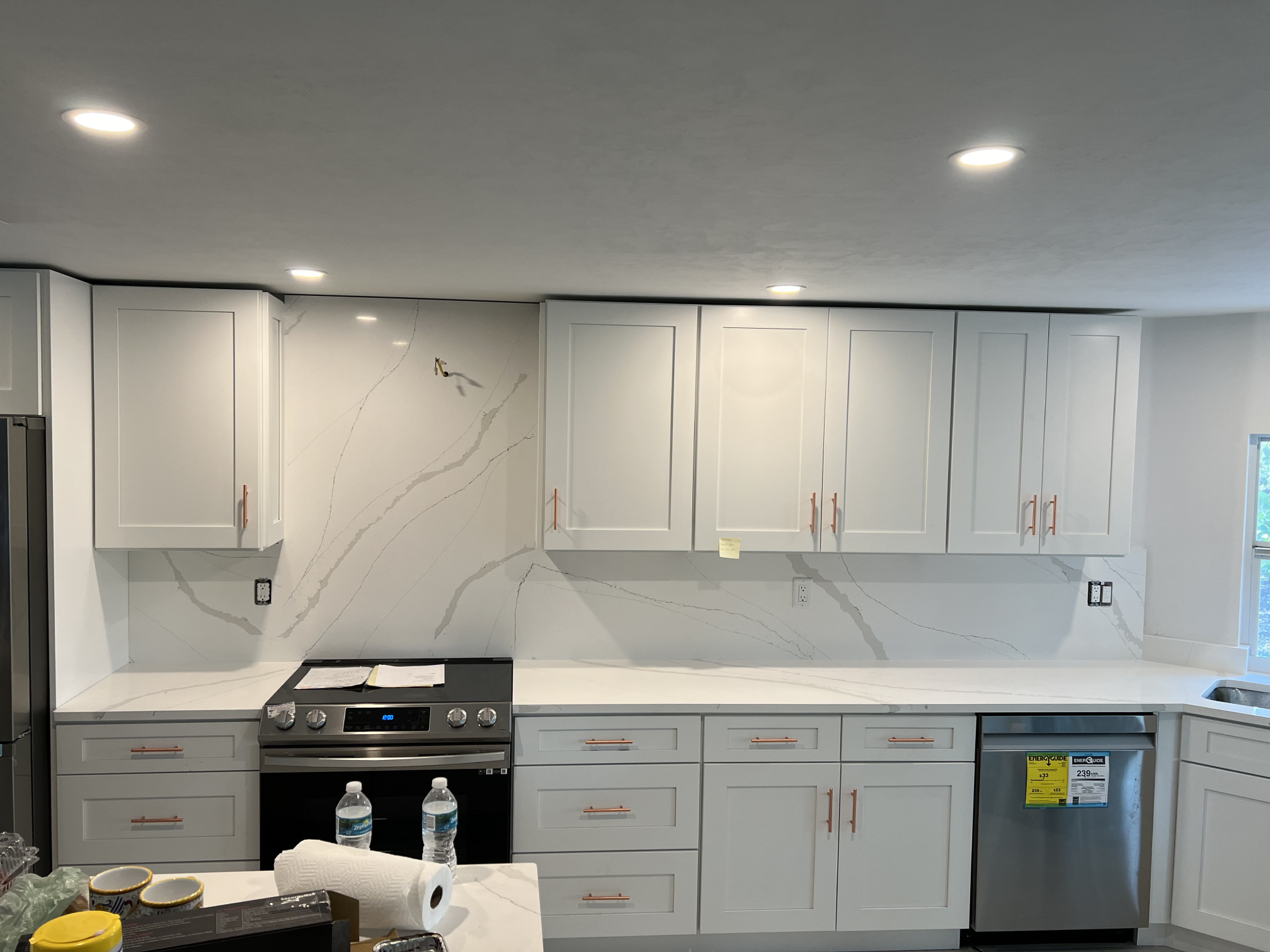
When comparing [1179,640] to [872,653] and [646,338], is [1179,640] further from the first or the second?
[646,338]

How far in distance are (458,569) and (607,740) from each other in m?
0.95

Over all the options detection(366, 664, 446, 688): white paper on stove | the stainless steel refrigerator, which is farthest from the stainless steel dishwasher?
the stainless steel refrigerator

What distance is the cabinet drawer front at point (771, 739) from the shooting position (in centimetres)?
299

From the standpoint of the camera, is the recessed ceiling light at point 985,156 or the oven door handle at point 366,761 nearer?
the recessed ceiling light at point 985,156

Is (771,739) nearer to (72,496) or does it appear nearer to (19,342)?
(72,496)

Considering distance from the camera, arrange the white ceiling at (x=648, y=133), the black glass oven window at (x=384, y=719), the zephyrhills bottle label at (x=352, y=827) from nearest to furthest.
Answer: the white ceiling at (x=648, y=133), the zephyrhills bottle label at (x=352, y=827), the black glass oven window at (x=384, y=719)

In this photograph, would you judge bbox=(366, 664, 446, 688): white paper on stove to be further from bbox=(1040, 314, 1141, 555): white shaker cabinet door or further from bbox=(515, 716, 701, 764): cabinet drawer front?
bbox=(1040, 314, 1141, 555): white shaker cabinet door

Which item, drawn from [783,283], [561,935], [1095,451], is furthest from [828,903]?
[783,283]

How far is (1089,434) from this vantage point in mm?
3279

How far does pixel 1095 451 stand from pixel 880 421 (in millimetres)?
834

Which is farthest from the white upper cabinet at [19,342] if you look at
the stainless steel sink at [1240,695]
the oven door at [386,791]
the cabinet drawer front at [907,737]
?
the stainless steel sink at [1240,695]

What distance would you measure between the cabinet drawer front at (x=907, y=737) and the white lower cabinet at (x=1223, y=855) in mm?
791

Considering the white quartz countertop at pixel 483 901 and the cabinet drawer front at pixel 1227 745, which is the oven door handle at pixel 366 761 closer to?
the white quartz countertop at pixel 483 901

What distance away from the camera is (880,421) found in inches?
127
